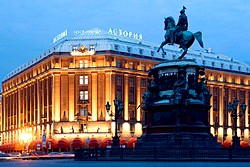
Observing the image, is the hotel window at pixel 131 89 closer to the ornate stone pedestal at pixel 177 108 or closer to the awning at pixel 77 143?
the awning at pixel 77 143

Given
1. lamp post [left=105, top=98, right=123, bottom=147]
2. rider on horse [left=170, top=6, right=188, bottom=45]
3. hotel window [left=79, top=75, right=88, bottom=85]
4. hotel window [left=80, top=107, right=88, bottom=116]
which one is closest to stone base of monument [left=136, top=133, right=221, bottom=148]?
lamp post [left=105, top=98, right=123, bottom=147]

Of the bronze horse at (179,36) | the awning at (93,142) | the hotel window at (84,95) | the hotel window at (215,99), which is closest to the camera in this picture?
the bronze horse at (179,36)

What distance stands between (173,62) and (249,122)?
109 m

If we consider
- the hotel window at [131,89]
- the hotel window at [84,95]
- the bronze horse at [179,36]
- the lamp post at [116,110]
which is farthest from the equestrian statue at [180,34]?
the hotel window at [131,89]

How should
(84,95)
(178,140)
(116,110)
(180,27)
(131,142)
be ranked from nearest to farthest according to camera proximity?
1. (178,140)
2. (180,27)
3. (116,110)
4. (131,142)
5. (84,95)

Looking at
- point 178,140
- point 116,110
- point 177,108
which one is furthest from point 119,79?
point 178,140

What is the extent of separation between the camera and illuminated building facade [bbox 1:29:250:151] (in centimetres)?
Answer: 13375

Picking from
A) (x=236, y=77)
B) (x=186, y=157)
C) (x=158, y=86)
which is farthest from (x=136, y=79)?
(x=186, y=157)

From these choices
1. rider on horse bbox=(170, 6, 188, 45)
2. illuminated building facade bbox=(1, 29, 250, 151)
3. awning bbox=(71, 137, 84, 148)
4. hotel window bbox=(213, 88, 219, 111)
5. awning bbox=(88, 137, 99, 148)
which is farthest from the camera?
hotel window bbox=(213, 88, 219, 111)

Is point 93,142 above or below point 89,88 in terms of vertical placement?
below

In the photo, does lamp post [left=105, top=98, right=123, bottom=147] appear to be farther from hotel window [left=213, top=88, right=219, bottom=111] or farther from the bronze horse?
hotel window [left=213, top=88, right=219, bottom=111]

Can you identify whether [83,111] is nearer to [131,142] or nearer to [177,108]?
[131,142]

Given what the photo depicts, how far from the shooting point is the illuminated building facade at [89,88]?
134m

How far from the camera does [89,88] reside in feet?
445
